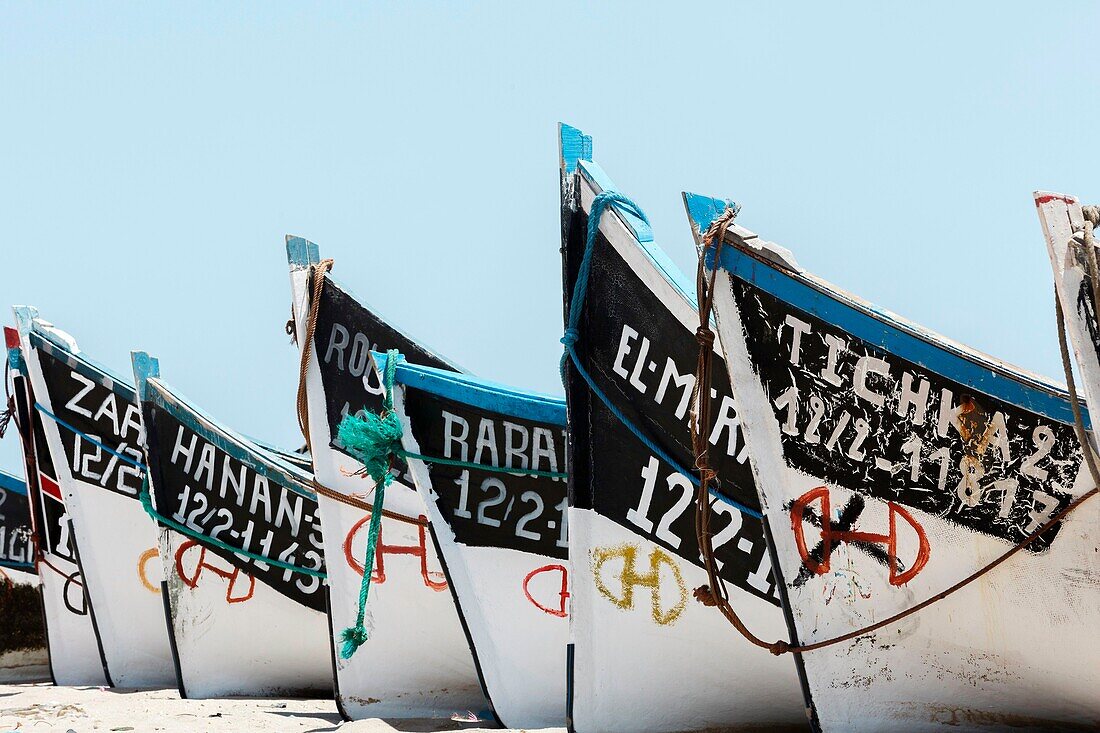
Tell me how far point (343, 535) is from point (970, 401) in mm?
4256

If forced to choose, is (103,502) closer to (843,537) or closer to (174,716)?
(174,716)

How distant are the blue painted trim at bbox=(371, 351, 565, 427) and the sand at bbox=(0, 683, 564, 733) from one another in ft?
4.87

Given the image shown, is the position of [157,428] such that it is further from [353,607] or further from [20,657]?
[20,657]

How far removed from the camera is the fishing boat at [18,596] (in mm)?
12070

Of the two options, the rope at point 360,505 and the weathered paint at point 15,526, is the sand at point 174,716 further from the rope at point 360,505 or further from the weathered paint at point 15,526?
the weathered paint at point 15,526

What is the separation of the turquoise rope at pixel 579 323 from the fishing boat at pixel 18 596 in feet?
26.9

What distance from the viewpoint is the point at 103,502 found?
10.2 m

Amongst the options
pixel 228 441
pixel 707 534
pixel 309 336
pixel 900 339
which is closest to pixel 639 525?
pixel 707 534

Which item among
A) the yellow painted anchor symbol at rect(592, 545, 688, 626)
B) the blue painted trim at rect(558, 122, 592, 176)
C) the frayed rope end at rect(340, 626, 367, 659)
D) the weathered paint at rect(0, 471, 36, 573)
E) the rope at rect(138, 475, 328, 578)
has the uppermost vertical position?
the blue painted trim at rect(558, 122, 592, 176)

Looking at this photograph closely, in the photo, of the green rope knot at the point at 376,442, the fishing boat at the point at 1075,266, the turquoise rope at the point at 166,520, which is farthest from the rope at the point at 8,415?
the fishing boat at the point at 1075,266

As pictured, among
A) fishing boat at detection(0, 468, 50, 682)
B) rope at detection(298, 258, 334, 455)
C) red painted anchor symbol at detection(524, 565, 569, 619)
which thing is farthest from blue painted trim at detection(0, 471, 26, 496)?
red painted anchor symbol at detection(524, 565, 569, 619)

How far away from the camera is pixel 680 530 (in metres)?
5.46

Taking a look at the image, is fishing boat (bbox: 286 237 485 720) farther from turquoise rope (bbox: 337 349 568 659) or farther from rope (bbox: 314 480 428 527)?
turquoise rope (bbox: 337 349 568 659)

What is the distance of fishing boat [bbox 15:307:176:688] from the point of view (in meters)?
10.1
